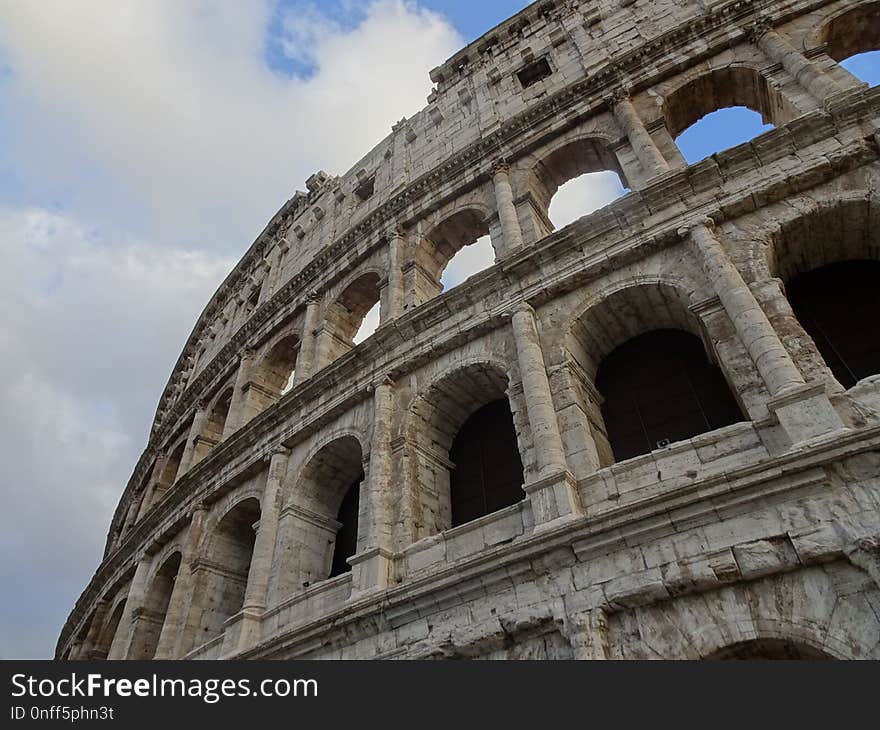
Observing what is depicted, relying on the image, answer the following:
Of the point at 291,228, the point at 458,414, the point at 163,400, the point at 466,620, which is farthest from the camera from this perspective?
the point at 163,400

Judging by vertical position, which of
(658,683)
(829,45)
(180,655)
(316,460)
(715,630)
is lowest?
(658,683)

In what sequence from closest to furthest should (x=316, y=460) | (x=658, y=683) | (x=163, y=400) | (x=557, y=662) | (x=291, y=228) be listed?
(x=658, y=683) < (x=557, y=662) < (x=316, y=460) < (x=291, y=228) < (x=163, y=400)

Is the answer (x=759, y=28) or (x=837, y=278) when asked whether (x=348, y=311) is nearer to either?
(x=837, y=278)

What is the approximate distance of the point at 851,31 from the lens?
34.7ft

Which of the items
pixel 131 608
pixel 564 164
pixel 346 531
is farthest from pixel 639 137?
pixel 131 608

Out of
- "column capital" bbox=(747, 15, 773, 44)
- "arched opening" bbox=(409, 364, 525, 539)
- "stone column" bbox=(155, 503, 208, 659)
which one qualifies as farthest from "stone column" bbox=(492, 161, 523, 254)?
"stone column" bbox=(155, 503, 208, 659)

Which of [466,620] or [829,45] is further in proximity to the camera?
[829,45]

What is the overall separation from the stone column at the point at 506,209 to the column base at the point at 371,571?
18.0 feet

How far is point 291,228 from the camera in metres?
20.2

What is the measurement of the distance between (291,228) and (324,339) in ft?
26.9

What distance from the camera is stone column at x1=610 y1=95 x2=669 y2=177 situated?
9.83 m

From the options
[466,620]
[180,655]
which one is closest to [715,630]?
[466,620]

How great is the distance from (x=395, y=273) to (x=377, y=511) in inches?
225

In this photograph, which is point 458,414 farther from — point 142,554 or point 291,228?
point 291,228
